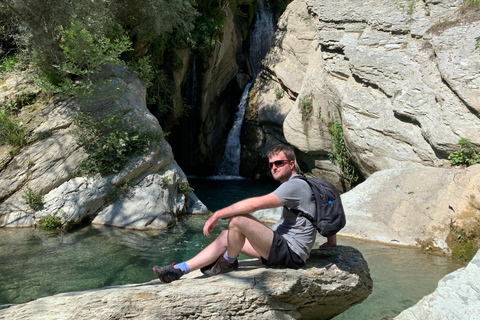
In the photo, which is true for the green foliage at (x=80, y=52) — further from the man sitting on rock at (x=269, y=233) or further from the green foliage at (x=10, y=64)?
the man sitting on rock at (x=269, y=233)

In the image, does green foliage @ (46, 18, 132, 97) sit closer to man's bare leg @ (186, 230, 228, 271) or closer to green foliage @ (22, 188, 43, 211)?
green foliage @ (22, 188, 43, 211)

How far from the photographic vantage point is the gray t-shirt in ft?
11.9

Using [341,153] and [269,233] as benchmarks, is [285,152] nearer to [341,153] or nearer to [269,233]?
[269,233]

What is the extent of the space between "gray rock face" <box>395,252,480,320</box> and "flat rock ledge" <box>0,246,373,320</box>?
0.63 m

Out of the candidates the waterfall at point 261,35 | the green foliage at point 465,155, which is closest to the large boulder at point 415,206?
the green foliage at point 465,155

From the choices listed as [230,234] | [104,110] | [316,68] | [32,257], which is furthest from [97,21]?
[230,234]

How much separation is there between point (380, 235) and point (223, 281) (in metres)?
5.66

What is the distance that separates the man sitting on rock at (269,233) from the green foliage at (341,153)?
9240 mm

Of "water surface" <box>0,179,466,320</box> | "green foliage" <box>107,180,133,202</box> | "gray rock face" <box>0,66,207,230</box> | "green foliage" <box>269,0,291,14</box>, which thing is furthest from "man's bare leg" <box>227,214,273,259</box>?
"green foliage" <box>269,0,291,14</box>

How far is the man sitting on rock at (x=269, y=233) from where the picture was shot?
361 centimetres

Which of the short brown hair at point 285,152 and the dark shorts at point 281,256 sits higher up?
the short brown hair at point 285,152

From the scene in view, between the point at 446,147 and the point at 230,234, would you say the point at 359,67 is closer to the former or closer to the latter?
the point at 446,147

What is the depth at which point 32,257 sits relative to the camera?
6785 mm

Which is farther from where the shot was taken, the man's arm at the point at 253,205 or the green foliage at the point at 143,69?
the green foliage at the point at 143,69
